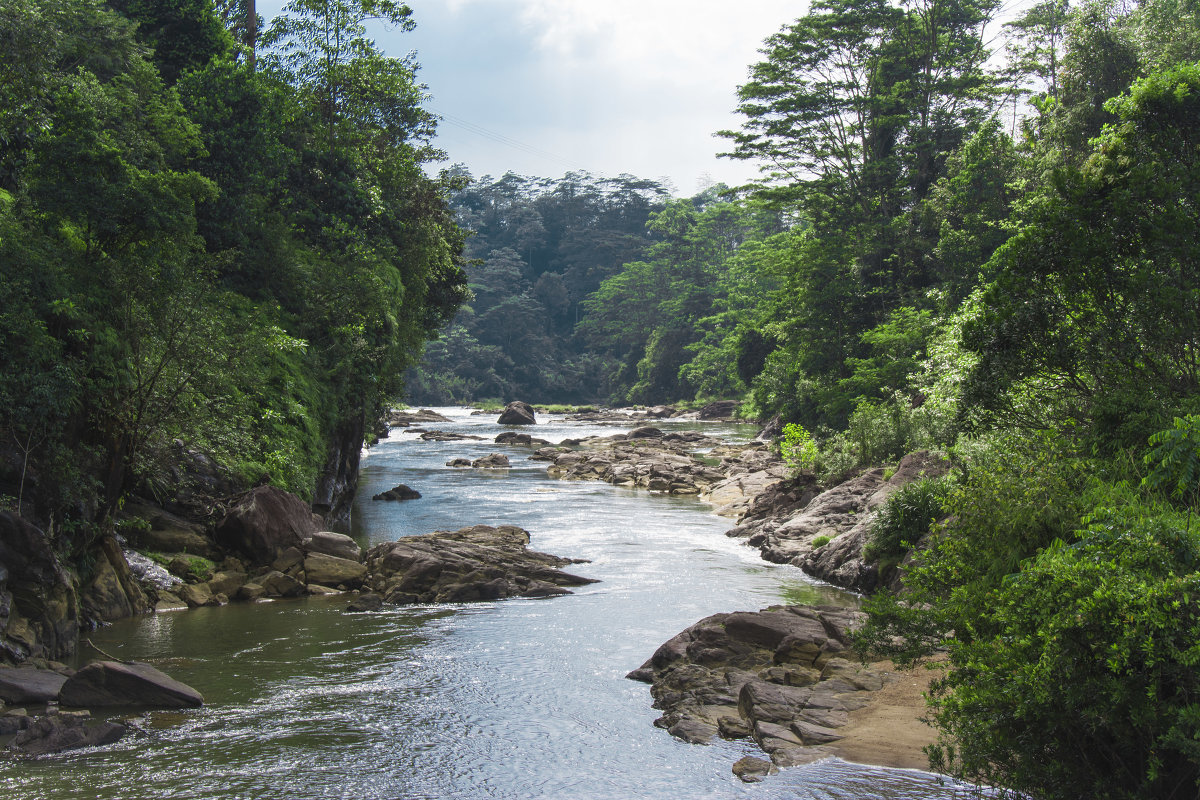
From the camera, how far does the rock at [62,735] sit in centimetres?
789

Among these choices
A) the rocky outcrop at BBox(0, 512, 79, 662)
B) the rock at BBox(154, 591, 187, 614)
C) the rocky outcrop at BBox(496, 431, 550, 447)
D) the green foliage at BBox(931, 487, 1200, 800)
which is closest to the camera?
the green foliage at BBox(931, 487, 1200, 800)

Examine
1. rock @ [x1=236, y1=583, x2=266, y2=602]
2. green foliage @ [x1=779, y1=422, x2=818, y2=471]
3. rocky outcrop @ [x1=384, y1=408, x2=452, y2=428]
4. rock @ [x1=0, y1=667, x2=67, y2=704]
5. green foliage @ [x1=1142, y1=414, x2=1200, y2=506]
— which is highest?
green foliage @ [x1=1142, y1=414, x2=1200, y2=506]

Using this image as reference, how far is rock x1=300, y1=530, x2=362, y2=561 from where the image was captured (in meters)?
15.7

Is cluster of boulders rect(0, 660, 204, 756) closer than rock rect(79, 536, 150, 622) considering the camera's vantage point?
Yes

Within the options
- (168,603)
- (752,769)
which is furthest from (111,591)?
(752,769)

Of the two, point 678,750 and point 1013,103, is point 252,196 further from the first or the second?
point 1013,103

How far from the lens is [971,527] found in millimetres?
7699

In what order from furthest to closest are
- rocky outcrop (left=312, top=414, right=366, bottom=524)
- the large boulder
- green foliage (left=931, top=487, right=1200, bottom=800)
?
rocky outcrop (left=312, top=414, right=366, bottom=524) → the large boulder → green foliage (left=931, top=487, right=1200, bottom=800)

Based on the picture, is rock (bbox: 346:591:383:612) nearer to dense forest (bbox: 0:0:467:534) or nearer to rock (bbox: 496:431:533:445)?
dense forest (bbox: 0:0:467:534)

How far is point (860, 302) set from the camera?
35.8m

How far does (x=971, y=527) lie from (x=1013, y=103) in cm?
3771

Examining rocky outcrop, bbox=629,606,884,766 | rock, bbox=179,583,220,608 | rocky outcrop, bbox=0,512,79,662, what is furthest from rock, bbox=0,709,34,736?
rocky outcrop, bbox=629,606,884,766

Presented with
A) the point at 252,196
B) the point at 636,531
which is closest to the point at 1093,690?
the point at 636,531

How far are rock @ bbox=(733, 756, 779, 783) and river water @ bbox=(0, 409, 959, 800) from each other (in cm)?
11
